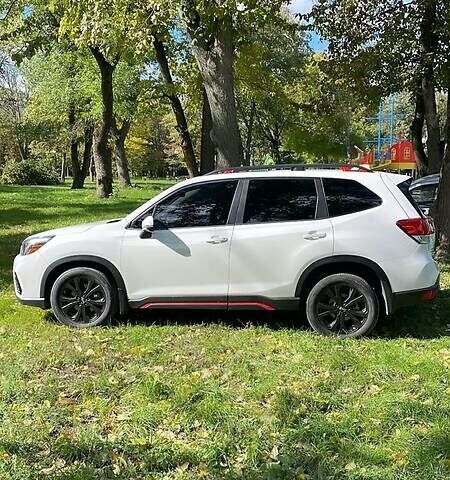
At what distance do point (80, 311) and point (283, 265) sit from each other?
2.25 metres

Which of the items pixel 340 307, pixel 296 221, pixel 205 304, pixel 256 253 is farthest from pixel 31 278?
pixel 340 307

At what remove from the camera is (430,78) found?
615 inches

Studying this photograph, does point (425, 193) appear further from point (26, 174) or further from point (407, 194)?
point (26, 174)

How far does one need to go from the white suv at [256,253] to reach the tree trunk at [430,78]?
24.4ft

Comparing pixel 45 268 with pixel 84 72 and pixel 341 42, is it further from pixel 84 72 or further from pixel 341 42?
pixel 84 72

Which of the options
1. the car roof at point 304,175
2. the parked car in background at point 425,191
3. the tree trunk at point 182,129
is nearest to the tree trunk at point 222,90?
the car roof at point 304,175

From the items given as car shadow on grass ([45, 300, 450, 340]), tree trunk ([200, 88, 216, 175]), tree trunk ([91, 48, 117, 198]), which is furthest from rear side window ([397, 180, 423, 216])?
tree trunk ([91, 48, 117, 198])

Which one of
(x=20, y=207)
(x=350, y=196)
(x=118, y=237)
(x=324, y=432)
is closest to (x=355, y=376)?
(x=324, y=432)

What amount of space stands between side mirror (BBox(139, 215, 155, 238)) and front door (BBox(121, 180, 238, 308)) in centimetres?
4

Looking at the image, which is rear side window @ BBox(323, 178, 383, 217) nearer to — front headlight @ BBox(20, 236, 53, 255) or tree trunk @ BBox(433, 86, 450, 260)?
front headlight @ BBox(20, 236, 53, 255)

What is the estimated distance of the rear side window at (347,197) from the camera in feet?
20.6

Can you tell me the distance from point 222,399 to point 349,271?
7.28 ft

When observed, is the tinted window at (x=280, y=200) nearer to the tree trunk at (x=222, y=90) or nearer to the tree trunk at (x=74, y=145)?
the tree trunk at (x=222, y=90)

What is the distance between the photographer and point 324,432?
4.18m
